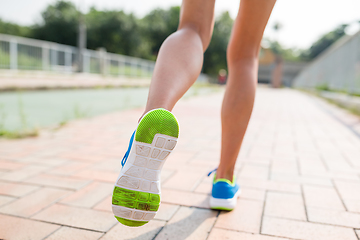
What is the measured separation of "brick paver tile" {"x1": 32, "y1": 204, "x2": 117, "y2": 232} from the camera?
1.29 m

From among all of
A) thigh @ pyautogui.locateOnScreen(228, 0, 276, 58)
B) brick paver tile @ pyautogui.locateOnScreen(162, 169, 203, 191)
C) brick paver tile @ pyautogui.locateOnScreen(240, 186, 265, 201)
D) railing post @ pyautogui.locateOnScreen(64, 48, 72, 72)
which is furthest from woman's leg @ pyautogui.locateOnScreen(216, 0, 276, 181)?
railing post @ pyautogui.locateOnScreen(64, 48, 72, 72)

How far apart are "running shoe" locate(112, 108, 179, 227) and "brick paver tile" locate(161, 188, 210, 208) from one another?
1.81 feet

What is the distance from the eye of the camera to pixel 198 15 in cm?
124

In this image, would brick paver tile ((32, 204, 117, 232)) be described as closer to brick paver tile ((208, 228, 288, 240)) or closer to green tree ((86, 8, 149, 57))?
brick paver tile ((208, 228, 288, 240))

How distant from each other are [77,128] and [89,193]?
194 centimetres

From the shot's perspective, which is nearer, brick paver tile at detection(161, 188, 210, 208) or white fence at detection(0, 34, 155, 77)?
brick paver tile at detection(161, 188, 210, 208)

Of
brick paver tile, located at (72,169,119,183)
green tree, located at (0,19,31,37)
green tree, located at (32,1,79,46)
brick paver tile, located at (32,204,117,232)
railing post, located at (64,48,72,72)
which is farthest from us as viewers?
green tree, located at (0,19,31,37)

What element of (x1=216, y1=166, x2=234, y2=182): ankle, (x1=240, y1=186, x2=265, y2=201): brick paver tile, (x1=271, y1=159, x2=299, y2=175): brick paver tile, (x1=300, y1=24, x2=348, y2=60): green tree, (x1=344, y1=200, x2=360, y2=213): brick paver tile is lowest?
(x1=240, y1=186, x2=265, y2=201): brick paver tile

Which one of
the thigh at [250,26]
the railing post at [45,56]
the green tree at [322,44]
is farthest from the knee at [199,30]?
the green tree at [322,44]

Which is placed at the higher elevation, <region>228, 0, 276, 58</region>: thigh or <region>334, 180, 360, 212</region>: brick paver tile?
<region>228, 0, 276, 58</region>: thigh

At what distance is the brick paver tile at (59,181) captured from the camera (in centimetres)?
172

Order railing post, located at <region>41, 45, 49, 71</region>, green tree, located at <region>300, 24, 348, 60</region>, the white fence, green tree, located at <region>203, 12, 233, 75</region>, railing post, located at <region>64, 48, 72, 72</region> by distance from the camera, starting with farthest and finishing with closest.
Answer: green tree, located at <region>300, 24, 348, 60</region> → green tree, located at <region>203, 12, 233, 75</region> → railing post, located at <region>64, 48, 72, 72</region> → railing post, located at <region>41, 45, 49, 71</region> → the white fence

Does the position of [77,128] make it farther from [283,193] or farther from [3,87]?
[3,87]

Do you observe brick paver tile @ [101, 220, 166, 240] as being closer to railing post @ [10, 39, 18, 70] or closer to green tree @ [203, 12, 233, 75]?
railing post @ [10, 39, 18, 70]
